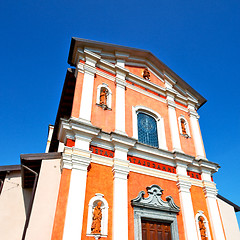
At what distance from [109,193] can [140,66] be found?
26.9 ft

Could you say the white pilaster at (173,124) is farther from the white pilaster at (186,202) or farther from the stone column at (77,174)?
the stone column at (77,174)

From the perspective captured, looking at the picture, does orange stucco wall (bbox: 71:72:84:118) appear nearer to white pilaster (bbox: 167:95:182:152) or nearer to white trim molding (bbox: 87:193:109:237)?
white trim molding (bbox: 87:193:109:237)

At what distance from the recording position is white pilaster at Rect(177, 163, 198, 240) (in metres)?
9.35

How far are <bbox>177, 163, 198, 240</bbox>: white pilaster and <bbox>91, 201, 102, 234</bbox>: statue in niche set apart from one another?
13.0 feet

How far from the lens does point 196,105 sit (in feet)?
49.3

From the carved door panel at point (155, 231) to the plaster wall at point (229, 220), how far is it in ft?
11.7

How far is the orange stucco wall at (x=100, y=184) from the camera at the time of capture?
312 inches

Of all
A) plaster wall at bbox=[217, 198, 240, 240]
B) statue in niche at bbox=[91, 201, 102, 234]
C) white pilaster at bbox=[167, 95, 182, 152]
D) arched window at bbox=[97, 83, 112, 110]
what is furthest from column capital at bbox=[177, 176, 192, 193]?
arched window at bbox=[97, 83, 112, 110]

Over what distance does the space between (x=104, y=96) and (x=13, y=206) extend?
6339mm

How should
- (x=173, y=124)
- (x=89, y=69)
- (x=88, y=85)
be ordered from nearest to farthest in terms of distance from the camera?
(x=88, y=85) < (x=89, y=69) < (x=173, y=124)

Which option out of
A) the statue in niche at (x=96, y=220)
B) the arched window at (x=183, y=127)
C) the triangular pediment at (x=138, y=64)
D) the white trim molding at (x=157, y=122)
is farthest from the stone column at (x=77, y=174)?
the arched window at (x=183, y=127)

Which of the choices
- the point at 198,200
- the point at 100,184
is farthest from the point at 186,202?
the point at 100,184

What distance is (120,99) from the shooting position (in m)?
11.1

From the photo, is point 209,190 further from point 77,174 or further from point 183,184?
point 77,174
